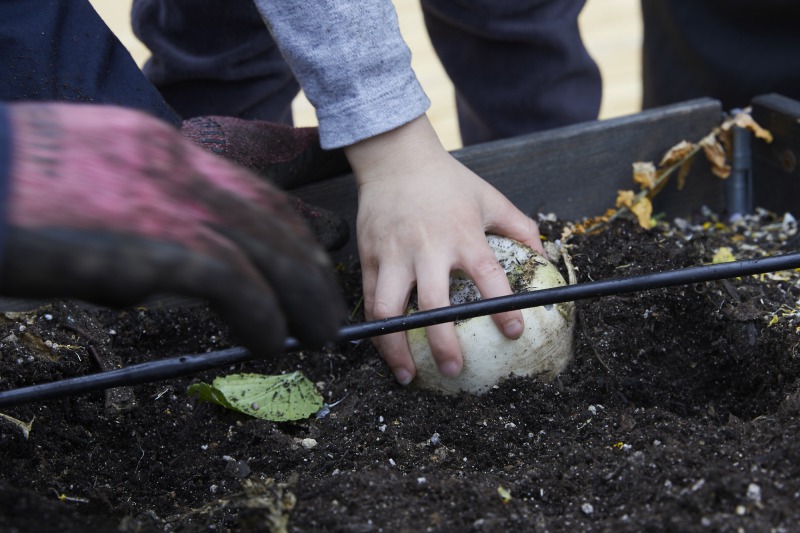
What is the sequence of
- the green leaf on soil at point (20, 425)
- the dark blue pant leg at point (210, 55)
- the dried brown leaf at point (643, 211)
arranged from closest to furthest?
the green leaf on soil at point (20, 425) < the dried brown leaf at point (643, 211) < the dark blue pant leg at point (210, 55)

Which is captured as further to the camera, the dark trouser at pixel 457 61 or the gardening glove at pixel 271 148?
the dark trouser at pixel 457 61

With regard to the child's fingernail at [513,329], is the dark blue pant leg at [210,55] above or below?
above

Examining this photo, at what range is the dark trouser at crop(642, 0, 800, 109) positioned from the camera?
6.40 feet

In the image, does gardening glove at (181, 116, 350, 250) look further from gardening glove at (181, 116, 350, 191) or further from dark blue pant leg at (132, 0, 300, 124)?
dark blue pant leg at (132, 0, 300, 124)

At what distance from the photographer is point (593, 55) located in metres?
3.36

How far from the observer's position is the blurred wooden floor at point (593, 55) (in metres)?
3.04

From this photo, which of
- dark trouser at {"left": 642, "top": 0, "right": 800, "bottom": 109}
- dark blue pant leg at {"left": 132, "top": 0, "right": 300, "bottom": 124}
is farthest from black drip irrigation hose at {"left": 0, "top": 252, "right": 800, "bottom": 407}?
dark trouser at {"left": 642, "top": 0, "right": 800, "bottom": 109}

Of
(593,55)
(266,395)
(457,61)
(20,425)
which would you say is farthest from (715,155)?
(593,55)

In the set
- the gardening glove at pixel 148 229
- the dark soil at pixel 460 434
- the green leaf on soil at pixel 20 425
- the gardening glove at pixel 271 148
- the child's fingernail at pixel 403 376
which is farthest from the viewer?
the gardening glove at pixel 271 148

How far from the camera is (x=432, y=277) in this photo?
3.78 feet

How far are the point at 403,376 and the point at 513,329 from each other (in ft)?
Answer: 0.58

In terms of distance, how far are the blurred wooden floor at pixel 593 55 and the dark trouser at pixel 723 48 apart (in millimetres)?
566

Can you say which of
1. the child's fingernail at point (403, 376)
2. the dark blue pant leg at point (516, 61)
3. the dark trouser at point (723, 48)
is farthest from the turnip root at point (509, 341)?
the dark trouser at point (723, 48)

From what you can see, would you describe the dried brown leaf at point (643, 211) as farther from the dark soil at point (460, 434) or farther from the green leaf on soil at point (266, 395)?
the green leaf on soil at point (266, 395)
